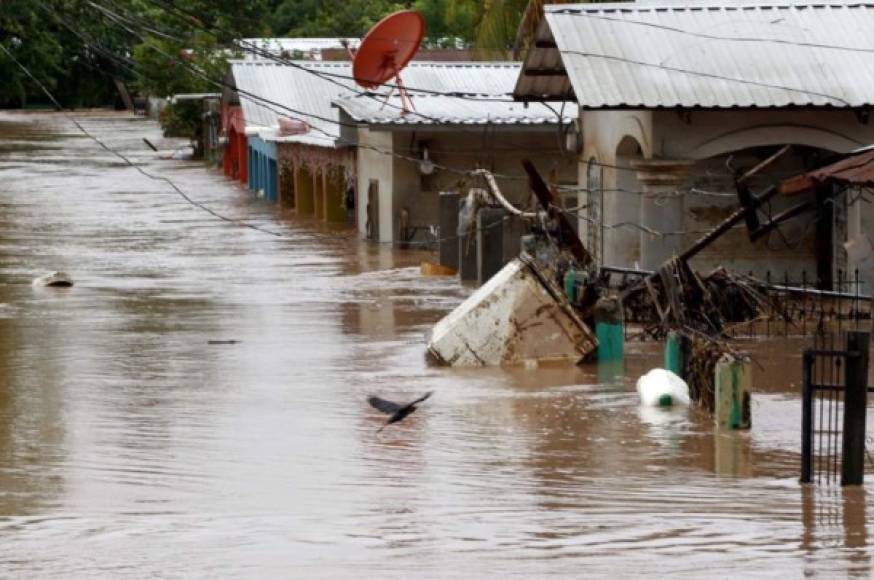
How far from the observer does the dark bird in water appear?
17.2 metres

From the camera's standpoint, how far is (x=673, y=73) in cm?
2402

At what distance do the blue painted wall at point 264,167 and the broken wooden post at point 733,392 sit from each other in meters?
33.0

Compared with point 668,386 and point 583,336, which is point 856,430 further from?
point 583,336

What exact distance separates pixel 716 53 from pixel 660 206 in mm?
2126

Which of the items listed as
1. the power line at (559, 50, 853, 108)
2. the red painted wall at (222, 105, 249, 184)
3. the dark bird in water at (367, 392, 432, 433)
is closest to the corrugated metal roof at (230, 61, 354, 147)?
the red painted wall at (222, 105, 249, 184)

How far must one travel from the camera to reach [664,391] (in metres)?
17.7

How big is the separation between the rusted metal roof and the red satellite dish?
10816mm

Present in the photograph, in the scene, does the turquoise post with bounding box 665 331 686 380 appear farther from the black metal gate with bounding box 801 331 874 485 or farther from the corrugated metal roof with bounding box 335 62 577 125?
the corrugated metal roof with bounding box 335 62 577 125

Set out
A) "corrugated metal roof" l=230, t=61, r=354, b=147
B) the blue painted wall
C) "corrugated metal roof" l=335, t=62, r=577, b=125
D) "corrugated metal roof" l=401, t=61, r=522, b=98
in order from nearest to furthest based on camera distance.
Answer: "corrugated metal roof" l=335, t=62, r=577, b=125 → "corrugated metal roof" l=401, t=61, r=522, b=98 → "corrugated metal roof" l=230, t=61, r=354, b=147 → the blue painted wall

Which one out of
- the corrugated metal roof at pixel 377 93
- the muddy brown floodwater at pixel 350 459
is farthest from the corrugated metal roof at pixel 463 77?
the muddy brown floodwater at pixel 350 459

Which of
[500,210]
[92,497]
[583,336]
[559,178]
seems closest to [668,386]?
[583,336]

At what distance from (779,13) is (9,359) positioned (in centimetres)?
1109

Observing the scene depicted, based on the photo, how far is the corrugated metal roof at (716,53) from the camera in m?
23.5

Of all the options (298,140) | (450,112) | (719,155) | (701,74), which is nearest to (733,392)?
(701,74)
